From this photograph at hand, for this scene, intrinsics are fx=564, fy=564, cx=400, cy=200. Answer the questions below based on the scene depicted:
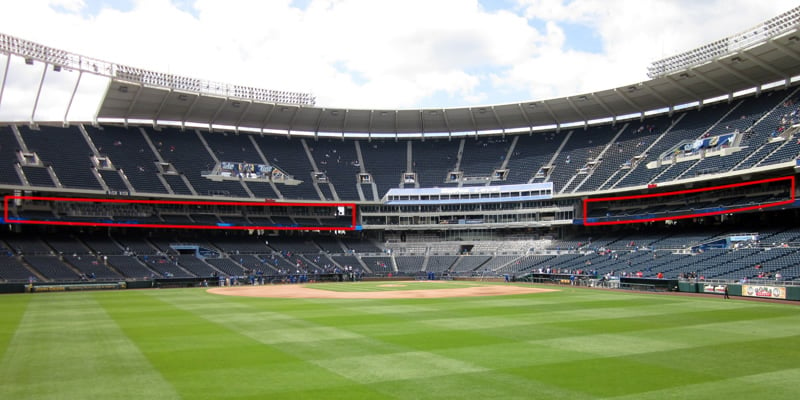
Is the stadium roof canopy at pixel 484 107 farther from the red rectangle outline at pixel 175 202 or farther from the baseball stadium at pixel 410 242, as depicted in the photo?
the red rectangle outline at pixel 175 202

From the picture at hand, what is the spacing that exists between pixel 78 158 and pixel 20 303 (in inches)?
1293

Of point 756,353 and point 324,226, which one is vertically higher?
point 324,226

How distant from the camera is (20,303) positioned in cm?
3997

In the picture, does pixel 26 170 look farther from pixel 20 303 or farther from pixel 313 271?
pixel 313 271

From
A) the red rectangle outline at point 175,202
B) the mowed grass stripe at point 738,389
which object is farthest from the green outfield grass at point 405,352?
the red rectangle outline at point 175,202

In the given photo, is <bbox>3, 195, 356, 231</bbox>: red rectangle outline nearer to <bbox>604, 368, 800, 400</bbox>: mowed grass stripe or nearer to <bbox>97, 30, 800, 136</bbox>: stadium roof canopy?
<bbox>97, 30, 800, 136</bbox>: stadium roof canopy

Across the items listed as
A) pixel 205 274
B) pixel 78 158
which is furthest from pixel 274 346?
pixel 78 158

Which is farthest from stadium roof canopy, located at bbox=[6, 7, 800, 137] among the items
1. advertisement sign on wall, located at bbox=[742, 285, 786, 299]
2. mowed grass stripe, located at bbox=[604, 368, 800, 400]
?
mowed grass stripe, located at bbox=[604, 368, 800, 400]

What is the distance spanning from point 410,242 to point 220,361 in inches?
2681

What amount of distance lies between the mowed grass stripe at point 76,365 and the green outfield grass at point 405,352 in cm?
6

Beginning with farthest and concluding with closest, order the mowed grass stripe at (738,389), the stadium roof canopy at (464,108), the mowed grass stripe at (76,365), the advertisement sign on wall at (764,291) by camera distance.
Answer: the stadium roof canopy at (464,108)
the advertisement sign on wall at (764,291)
the mowed grass stripe at (76,365)
the mowed grass stripe at (738,389)

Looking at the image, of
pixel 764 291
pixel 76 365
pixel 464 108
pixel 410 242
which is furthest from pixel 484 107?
pixel 76 365

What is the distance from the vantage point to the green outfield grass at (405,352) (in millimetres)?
14703

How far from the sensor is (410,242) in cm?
8600
